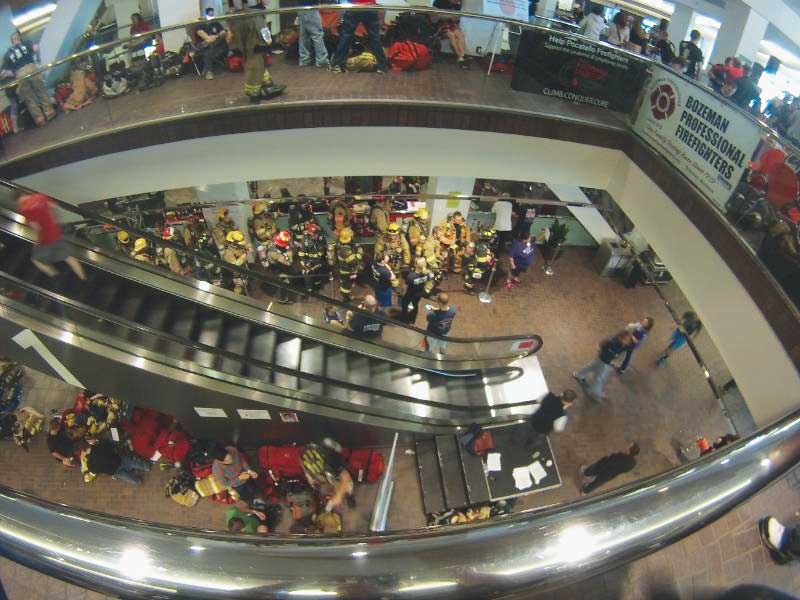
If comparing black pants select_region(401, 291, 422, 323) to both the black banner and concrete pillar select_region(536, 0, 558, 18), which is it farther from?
concrete pillar select_region(536, 0, 558, 18)

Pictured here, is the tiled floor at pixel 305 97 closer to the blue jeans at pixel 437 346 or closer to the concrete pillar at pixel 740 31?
the blue jeans at pixel 437 346

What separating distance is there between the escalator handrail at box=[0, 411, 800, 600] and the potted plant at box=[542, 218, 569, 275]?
961 centimetres

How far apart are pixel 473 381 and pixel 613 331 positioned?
314 centimetres

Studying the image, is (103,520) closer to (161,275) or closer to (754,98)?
(161,275)

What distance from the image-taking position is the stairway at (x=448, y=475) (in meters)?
6.98

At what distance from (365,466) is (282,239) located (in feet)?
13.5

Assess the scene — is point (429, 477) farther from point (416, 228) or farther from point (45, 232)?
point (45, 232)

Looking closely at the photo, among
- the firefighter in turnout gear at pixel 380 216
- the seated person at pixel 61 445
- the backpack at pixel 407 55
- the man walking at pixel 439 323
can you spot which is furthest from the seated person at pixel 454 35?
the seated person at pixel 61 445

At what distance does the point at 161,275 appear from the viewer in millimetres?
6234

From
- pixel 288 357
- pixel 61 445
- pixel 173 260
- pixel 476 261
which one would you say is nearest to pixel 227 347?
pixel 288 357

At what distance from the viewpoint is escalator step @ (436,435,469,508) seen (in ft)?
22.9

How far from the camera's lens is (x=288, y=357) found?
6.66 m

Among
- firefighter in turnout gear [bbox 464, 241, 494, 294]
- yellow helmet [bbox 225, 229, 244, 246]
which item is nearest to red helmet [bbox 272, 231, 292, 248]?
yellow helmet [bbox 225, 229, 244, 246]

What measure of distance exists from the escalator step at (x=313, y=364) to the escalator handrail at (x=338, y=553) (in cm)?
552
